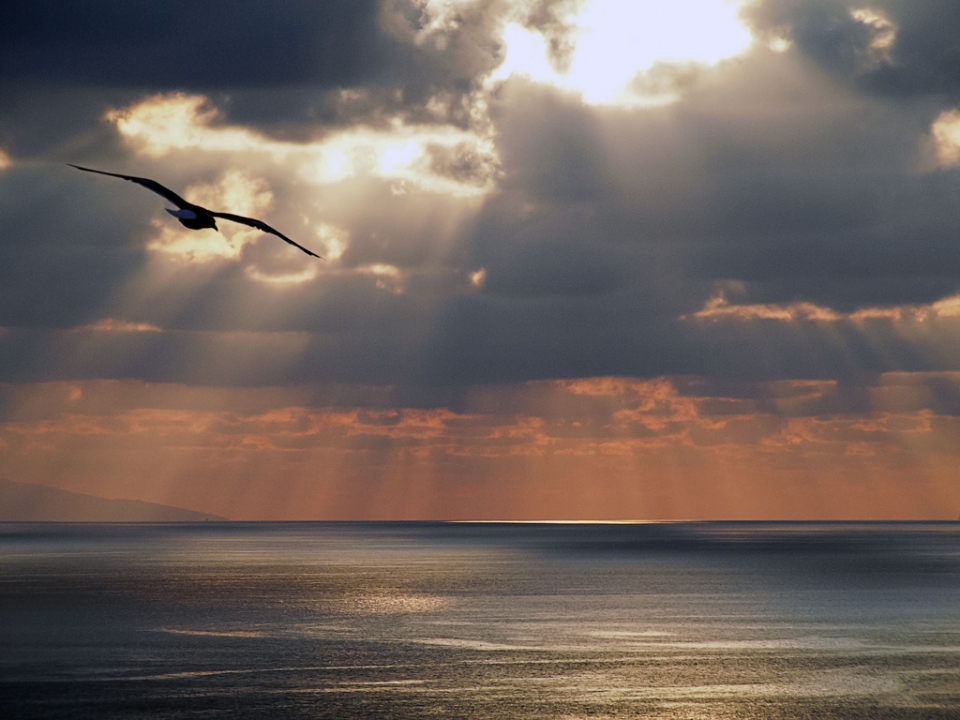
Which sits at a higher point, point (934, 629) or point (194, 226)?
point (194, 226)

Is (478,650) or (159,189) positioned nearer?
(159,189)

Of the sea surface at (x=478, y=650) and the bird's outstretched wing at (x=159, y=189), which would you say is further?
the sea surface at (x=478, y=650)

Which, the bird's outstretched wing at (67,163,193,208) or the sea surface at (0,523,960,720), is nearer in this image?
the bird's outstretched wing at (67,163,193,208)

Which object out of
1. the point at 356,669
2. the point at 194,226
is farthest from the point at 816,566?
the point at 194,226

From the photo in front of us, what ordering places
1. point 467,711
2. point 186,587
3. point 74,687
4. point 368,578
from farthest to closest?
point 368,578
point 186,587
point 74,687
point 467,711

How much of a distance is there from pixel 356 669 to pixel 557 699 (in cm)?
1390

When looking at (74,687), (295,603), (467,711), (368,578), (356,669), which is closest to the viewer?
(467,711)

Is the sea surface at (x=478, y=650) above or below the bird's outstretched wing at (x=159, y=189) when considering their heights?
below

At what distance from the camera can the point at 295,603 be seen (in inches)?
4331

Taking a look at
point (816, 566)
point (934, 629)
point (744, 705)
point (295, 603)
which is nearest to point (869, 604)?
point (934, 629)

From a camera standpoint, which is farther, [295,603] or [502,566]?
[502,566]

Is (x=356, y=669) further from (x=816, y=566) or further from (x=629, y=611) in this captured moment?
(x=816, y=566)

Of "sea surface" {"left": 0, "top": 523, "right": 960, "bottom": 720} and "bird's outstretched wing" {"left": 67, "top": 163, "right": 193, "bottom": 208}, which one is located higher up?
"bird's outstretched wing" {"left": 67, "top": 163, "right": 193, "bottom": 208}

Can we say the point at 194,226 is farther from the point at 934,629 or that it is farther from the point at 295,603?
the point at 295,603
